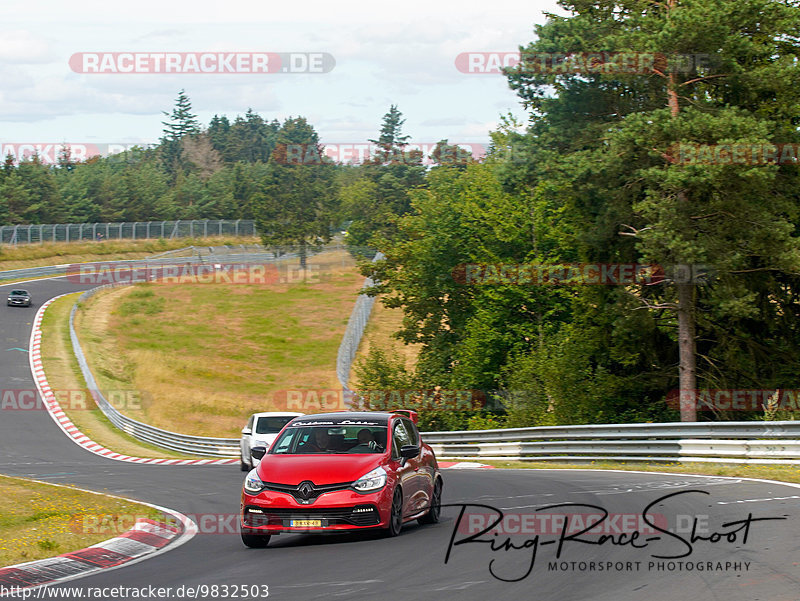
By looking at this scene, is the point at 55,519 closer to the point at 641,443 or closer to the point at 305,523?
the point at 305,523

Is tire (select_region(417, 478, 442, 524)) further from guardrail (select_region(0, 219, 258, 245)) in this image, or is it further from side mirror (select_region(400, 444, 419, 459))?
guardrail (select_region(0, 219, 258, 245))

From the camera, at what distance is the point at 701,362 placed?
29.8 metres

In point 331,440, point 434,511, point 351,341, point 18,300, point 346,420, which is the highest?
point 346,420

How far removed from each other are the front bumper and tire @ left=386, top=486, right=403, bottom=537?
319 mm

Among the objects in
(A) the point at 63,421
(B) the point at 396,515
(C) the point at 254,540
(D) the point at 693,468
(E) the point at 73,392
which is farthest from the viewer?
(E) the point at 73,392

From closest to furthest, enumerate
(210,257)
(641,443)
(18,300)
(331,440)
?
(331,440) < (641,443) < (18,300) < (210,257)

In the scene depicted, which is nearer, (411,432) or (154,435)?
(411,432)

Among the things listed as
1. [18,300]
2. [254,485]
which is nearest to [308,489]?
[254,485]

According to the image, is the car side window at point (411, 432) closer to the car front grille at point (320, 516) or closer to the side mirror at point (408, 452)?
the side mirror at point (408, 452)

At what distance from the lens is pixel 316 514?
33.4 ft

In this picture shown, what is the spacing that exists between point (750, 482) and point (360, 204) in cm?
10523

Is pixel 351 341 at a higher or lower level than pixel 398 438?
lower

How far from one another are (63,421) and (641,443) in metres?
28.2

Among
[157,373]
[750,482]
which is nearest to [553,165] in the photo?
[750,482]
